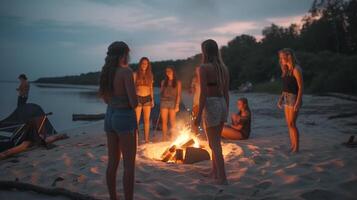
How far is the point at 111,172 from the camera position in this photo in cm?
368

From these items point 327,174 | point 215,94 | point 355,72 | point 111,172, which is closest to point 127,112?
point 111,172

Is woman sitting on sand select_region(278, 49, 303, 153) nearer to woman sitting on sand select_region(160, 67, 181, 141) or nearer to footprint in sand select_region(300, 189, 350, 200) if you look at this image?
footprint in sand select_region(300, 189, 350, 200)

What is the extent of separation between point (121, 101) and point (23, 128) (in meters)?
5.42

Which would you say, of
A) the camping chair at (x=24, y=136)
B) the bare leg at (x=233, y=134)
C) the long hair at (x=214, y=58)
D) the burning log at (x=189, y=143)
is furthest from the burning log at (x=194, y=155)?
the camping chair at (x=24, y=136)

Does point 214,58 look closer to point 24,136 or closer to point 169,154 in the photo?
point 169,154

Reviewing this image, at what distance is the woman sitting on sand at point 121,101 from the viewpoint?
11.1ft

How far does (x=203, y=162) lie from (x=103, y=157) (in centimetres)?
191

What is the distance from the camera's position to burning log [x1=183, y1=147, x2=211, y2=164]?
5766 mm

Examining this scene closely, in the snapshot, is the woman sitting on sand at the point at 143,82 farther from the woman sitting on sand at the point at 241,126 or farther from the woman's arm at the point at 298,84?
the woman's arm at the point at 298,84

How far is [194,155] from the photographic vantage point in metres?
5.84

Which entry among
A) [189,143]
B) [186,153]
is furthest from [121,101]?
[189,143]

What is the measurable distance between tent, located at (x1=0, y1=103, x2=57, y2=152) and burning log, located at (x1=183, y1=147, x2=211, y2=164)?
394 centimetres

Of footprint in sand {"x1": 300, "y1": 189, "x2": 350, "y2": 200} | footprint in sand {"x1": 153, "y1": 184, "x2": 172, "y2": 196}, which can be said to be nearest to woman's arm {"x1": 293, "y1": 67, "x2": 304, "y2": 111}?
footprint in sand {"x1": 300, "y1": 189, "x2": 350, "y2": 200}

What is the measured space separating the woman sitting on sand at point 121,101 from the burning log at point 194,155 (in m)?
2.32
